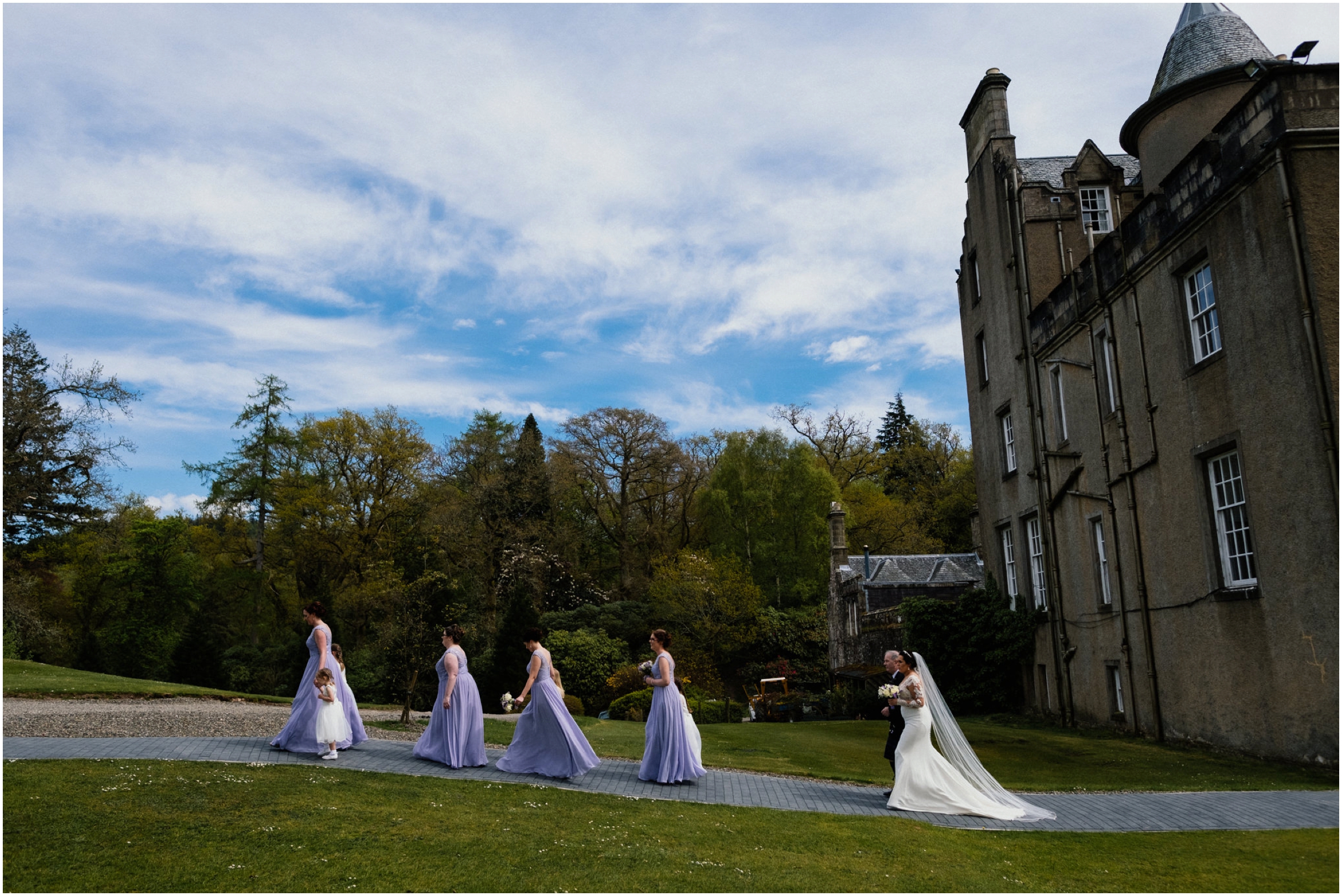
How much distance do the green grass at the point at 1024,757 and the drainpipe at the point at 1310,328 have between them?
4.39 meters

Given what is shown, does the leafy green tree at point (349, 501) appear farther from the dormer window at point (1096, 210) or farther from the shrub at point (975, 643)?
the dormer window at point (1096, 210)

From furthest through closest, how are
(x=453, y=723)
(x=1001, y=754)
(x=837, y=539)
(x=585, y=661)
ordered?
(x=837, y=539)
(x=585, y=661)
(x=1001, y=754)
(x=453, y=723)

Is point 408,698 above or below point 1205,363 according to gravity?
below

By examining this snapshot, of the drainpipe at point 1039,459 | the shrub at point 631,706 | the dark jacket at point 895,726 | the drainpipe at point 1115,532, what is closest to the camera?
the dark jacket at point 895,726

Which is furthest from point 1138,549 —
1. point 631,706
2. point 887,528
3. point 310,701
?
point 887,528

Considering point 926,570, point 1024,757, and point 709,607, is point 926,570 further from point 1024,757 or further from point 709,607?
point 1024,757

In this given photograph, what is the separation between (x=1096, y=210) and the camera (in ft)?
78.6

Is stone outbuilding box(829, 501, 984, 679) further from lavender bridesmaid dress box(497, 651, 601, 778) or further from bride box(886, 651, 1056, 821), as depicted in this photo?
lavender bridesmaid dress box(497, 651, 601, 778)

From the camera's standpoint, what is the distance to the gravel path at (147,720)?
579 inches

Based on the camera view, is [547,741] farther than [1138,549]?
No

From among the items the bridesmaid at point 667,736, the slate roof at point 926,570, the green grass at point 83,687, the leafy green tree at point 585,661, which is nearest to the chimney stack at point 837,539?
the slate roof at point 926,570

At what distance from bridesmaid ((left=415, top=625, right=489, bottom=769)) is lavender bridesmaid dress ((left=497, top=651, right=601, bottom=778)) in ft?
1.66

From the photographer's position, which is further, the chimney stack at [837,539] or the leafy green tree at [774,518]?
the leafy green tree at [774,518]

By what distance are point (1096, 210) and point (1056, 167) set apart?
3552 millimetres
